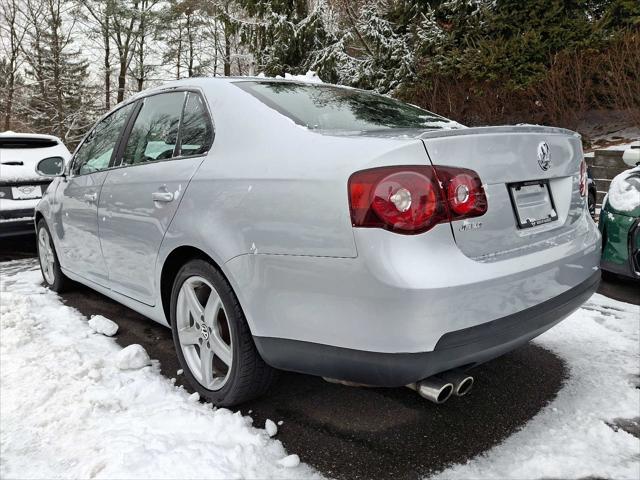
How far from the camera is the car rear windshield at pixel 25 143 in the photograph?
6.26 meters

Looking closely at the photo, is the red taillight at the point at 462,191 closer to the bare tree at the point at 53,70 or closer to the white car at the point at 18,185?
the white car at the point at 18,185

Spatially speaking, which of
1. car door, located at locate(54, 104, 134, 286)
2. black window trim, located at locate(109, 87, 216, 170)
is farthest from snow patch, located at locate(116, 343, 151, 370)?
black window trim, located at locate(109, 87, 216, 170)

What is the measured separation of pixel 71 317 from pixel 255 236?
2.44 metres

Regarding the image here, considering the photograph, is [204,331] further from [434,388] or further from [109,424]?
[434,388]

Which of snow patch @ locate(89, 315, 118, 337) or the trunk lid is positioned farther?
snow patch @ locate(89, 315, 118, 337)

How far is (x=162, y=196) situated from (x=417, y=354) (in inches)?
60.1

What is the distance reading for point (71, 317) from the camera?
3.75 metres

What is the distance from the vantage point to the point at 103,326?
3.45 meters

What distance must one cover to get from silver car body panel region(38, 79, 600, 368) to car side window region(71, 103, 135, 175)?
121cm

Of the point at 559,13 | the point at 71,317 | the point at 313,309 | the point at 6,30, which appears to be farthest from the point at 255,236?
the point at 6,30

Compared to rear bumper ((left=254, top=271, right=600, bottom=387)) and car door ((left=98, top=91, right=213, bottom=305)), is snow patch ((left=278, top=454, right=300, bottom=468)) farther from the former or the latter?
car door ((left=98, top=91, right=213, bottom=305))

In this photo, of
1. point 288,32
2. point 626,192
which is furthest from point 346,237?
point 288,32

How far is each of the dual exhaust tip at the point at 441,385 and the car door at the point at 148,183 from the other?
1.41 metres

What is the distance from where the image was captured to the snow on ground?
6.36 ft
